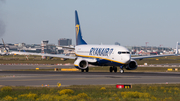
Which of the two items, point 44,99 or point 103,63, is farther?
point 103,63

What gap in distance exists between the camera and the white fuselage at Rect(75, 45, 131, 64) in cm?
5384

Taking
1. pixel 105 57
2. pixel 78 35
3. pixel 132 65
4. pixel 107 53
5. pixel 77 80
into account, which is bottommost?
Result: pixel 77 80

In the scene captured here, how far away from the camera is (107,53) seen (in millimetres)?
57156

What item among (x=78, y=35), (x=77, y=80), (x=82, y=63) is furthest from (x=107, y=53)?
(x=77, y=80)

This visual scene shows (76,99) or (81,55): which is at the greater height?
(81,55)

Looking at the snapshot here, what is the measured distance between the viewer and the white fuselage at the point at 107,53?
53.8 meters

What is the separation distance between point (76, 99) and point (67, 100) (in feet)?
2.70

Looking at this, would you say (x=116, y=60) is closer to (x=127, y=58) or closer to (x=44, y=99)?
(x=127, y=58)

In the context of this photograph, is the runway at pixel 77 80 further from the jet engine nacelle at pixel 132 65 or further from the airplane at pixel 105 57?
the jet engine nacelle at pixel 132 65

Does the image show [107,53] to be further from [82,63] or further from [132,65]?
[82,63]

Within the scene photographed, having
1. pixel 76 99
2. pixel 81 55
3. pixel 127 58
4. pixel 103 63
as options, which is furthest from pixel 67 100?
pixel 81 55

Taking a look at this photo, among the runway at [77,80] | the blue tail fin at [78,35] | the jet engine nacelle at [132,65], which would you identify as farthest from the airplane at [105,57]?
the runway at [77,80]

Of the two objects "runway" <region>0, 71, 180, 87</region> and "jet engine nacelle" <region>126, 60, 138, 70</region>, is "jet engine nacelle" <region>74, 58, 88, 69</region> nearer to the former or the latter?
"jet engine nacelle" <region>126, 60, 138, 70</region>

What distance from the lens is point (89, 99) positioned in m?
21.4
